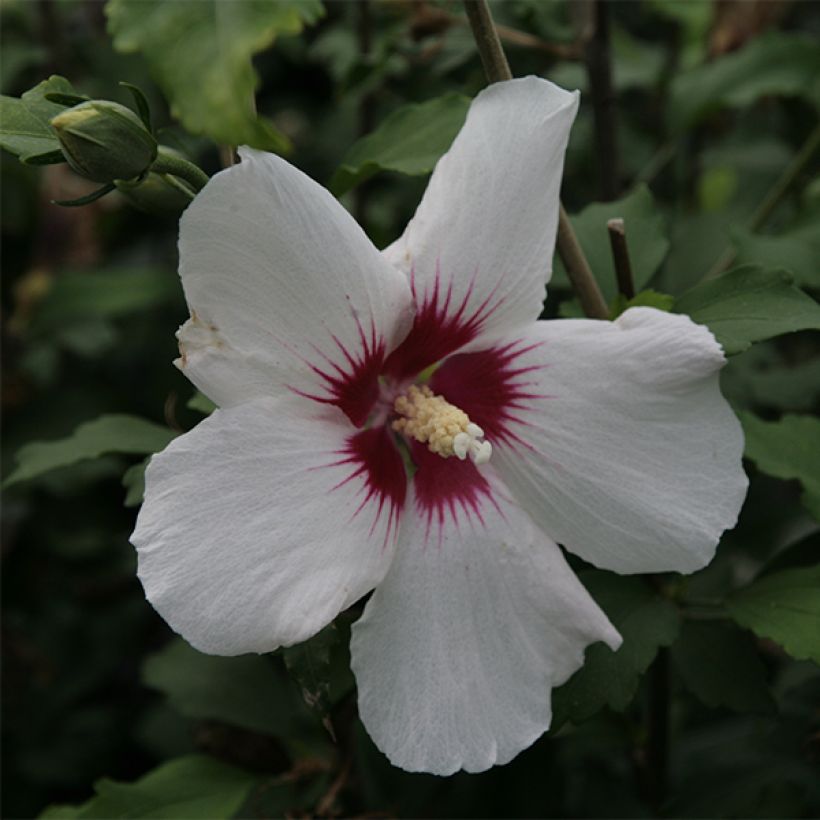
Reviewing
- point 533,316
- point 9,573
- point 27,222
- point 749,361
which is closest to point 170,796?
point 533,316

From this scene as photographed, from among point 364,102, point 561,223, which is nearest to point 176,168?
point 561,223

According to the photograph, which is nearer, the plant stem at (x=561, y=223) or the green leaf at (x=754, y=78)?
the plant stem at (x=561, y=223)

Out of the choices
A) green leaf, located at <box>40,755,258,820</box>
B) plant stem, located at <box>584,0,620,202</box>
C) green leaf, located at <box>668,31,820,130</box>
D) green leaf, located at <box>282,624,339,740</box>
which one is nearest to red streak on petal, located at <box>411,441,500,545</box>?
green leaf, located at <box>282,624,339,740</box>

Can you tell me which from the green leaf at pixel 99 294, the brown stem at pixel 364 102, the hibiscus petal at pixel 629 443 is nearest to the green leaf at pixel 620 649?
the hibiscus petal at pixel 629 443

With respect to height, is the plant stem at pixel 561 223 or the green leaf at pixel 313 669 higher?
the plant stem at pixel 561 223

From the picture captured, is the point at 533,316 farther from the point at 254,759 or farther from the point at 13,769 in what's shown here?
the point at 13,769

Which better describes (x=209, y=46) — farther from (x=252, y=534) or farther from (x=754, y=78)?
(x=754, y=78)

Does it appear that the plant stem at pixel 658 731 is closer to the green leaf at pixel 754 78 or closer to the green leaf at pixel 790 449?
the green leaf at pixel 790 449
